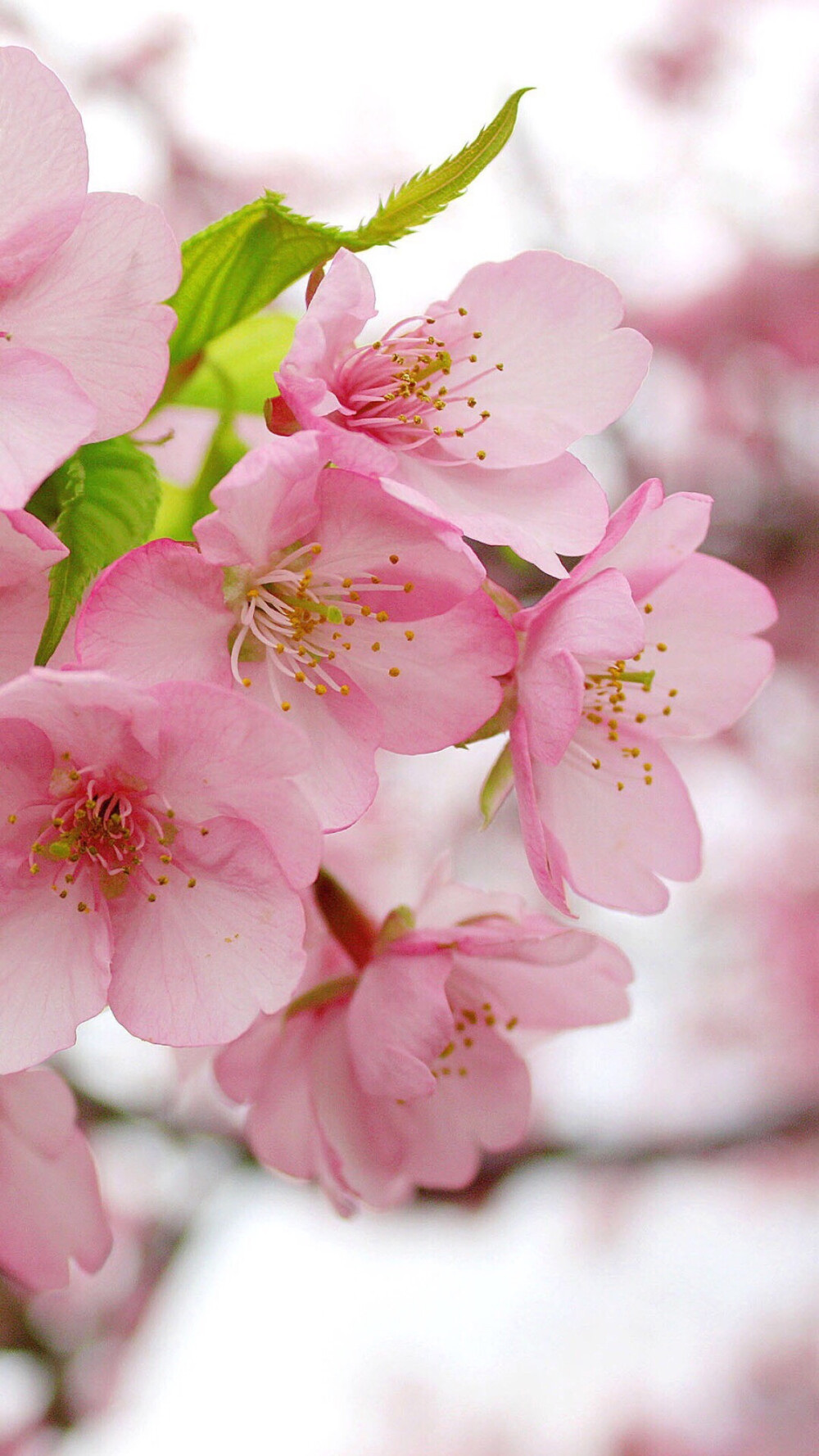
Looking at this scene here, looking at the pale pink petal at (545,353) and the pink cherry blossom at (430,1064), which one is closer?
the pale pink petal at (545,353)

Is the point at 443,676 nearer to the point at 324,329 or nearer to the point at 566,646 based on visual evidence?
the point at 566,646

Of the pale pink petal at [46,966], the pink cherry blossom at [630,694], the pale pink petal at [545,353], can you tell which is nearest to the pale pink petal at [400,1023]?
the pink cherry blossom at [630,694]

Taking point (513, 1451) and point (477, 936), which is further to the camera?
point (513, 1451)

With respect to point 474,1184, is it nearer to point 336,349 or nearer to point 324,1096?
point 324,1096

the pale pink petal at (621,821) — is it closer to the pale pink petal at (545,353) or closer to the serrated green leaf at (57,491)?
the pale pink petal at (545,353)

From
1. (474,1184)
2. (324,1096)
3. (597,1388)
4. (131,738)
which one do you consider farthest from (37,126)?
(597,1388)
